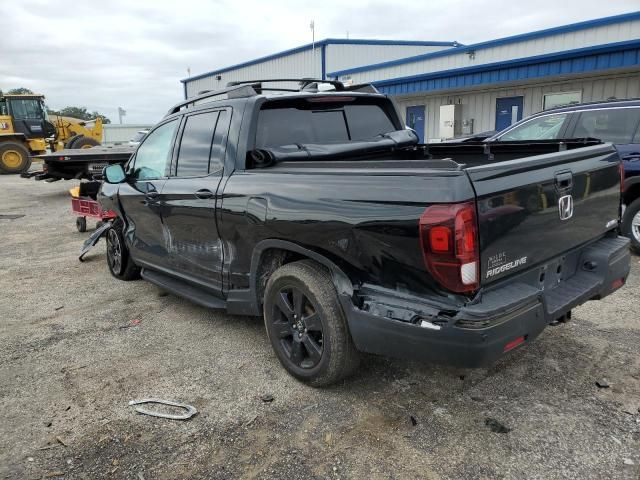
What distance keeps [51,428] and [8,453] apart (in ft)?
0.84

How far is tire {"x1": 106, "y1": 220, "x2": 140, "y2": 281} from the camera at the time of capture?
5703mm

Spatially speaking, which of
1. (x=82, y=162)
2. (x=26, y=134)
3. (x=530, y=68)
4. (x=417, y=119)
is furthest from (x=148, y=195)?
(x=26, y=134)

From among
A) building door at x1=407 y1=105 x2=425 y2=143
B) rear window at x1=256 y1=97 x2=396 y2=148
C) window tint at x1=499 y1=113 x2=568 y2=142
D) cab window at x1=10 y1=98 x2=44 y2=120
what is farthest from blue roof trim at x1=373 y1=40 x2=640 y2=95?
cab window at x1=10 y1=98 x2=44 y2=120

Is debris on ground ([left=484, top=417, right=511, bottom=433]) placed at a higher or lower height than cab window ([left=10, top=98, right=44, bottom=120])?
lower

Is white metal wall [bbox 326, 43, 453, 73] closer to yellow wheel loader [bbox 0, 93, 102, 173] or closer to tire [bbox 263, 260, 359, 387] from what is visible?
yellow wheel loader [bbox 0, 93, 102, 173]

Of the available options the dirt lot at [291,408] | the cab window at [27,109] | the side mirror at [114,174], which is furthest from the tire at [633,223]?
the cab window at [27,109]

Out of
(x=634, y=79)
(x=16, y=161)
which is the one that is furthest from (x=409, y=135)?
(x=16, y=161)

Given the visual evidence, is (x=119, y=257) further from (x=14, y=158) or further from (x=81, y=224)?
(x=14, y=158)

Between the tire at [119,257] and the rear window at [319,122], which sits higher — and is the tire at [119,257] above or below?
below

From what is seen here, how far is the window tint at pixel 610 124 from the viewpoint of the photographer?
237 inches

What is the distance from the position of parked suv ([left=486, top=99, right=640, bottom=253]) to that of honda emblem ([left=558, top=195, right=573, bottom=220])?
3427 millimetres

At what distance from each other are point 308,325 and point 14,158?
24327 mm

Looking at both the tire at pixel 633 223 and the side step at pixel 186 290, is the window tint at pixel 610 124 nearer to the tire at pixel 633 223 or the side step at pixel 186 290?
the tire at pixel 633 223

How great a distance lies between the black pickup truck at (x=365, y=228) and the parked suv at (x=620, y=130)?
2.81 meters
